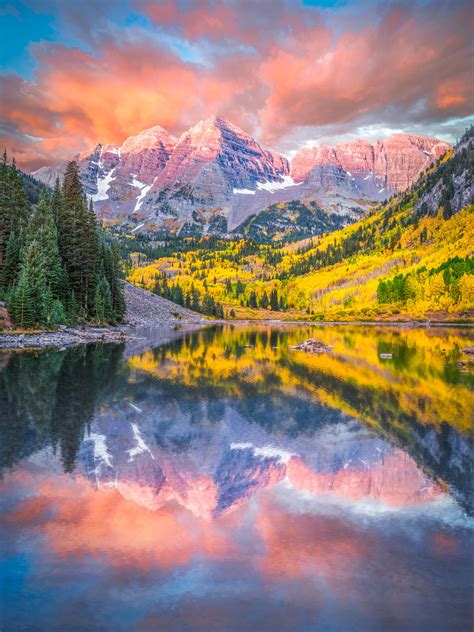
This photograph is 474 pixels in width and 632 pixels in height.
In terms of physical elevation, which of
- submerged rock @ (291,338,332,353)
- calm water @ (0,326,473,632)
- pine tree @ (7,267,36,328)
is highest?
pine tree @ (7,267,36,328)

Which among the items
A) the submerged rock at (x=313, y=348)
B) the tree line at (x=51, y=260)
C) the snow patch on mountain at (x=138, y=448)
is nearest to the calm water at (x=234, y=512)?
the snow patch on mountain at (x=138, y=448)

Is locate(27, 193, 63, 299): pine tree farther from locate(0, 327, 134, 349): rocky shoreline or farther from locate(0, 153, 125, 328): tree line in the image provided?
locate(0, 327, 134, 349): rocky shoreline

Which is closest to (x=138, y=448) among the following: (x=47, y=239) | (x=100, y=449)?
(x=100, y=449)

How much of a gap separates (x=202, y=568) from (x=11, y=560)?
4926 millimetres

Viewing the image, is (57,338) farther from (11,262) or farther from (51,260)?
(11,262)

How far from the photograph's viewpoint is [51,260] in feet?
249

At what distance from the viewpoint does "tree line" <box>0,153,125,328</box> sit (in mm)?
67938

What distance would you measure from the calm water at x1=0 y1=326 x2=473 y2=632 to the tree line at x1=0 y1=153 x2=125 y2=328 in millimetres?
38382

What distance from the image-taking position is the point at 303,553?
39.5 ft

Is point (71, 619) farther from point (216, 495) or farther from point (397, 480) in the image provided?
point (397, 480)

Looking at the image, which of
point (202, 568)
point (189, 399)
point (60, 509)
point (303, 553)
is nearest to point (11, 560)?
point (60, 509)

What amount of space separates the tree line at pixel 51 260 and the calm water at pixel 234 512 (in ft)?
126

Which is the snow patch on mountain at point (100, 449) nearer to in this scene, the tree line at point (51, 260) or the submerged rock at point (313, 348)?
the submerged rock at point (313, 348)

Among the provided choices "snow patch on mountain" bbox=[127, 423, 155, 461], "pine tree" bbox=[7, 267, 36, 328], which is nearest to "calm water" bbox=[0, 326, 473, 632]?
"snow patch on mountain" bbox=[127, 423, 155, 461]
